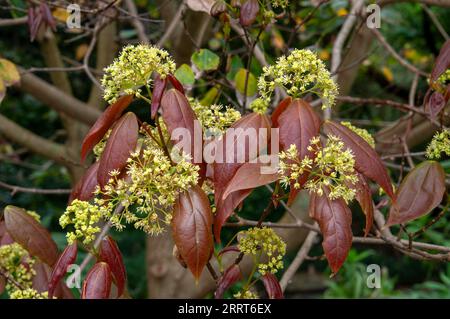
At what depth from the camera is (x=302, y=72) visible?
95 cm

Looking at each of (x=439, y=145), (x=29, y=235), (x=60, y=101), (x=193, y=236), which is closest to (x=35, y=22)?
(x=60, y=101)

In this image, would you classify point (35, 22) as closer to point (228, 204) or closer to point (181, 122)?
point (181, 122)

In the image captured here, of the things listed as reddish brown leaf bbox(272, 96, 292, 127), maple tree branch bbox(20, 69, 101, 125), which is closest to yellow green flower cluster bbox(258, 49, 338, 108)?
reddish brown leaf bbox(272, 96, 292, 127)

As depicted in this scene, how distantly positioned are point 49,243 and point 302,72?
67 centimetres

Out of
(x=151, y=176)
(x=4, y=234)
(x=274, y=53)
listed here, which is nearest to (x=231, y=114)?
(x=151, y=176)

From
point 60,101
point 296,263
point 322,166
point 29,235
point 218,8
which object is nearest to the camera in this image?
point 322,166

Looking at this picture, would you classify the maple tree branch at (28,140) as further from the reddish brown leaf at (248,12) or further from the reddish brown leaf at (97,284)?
the reddish brown leaf at (97,284)

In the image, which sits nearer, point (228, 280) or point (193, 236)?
point (193, 236)

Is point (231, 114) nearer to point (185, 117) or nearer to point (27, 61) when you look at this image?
point (185, 117)

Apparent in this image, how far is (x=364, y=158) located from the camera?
94 cm

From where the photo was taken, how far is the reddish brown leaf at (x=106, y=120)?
3.19ft

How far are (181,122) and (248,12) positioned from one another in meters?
0.43

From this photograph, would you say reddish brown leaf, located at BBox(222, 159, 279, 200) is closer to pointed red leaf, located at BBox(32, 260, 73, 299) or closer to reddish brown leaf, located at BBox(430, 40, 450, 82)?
reddish brown leaf, located at BBox(430, 40, 450, 82)

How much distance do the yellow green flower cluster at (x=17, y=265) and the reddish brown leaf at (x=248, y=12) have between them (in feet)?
2.39
